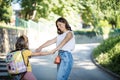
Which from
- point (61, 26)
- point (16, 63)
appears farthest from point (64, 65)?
point (16, 63)

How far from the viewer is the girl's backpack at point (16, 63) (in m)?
5.84

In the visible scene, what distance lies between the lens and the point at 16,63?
19.2 ft

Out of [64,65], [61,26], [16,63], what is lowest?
[64,65]

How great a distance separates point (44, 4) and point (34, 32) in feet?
14.6

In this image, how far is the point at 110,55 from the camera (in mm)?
22250

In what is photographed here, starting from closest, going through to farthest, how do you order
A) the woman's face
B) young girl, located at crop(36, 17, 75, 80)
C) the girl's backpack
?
the girl's backpack
young girl, located at crop(36, 17, 75, 80)
the woman's face

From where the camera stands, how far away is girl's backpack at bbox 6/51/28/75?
5.84 m

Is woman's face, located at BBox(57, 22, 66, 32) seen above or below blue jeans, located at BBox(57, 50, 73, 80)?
above

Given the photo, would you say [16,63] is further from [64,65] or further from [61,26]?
[61,26]

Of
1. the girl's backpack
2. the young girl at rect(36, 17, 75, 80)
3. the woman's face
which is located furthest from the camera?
the woman's face

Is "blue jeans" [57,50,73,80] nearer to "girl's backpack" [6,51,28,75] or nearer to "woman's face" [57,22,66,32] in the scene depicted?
"woman's face" [57,22,66,32]

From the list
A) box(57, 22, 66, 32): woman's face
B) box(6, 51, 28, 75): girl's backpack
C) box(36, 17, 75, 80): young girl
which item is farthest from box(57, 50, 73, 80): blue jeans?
box(6, 51, 28, 75): girl's backpack

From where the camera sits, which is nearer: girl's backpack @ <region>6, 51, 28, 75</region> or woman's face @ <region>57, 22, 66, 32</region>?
girl's backpack @ <region>6, 51, 28, 75</region>

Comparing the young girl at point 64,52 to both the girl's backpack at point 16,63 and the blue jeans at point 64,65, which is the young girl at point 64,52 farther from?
the girl's backpack at point 16,63
